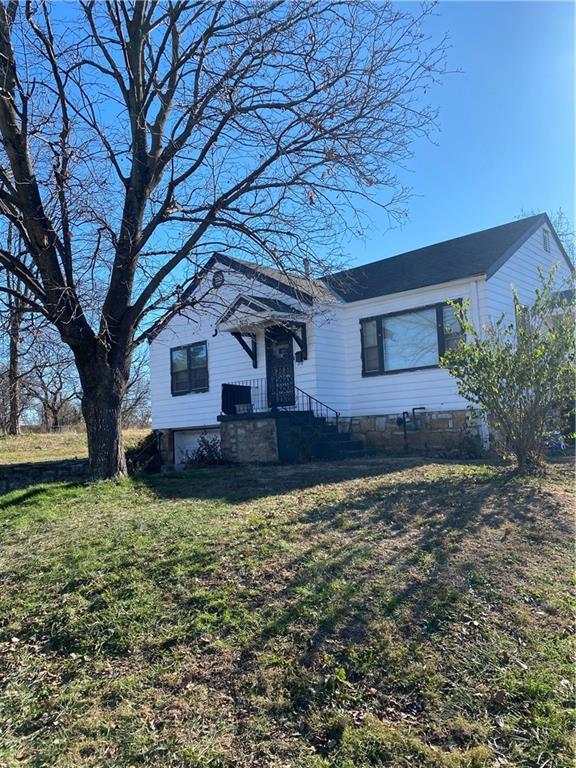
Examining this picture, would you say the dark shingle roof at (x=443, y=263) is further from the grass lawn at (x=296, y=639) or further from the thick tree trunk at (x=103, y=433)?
the grass lawn at (x=296, y=639)

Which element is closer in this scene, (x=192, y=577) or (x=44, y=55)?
(x=192, y=577)

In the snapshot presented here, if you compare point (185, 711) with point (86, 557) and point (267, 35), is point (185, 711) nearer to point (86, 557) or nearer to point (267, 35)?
point (86, 557)

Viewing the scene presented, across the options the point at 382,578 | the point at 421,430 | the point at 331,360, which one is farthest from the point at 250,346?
the point at 382,578

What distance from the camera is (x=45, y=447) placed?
59.9ft

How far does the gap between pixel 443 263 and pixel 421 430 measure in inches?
158

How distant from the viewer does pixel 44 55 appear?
7.72 metres

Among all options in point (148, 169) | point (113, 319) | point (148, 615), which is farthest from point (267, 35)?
point (148, 615)

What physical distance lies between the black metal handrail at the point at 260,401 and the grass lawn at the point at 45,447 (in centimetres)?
419

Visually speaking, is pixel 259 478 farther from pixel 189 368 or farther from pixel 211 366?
pixel 189 368

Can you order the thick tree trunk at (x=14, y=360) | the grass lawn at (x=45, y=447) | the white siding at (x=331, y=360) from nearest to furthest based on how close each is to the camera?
the thick tree trunk at (x=14, y=360), the white siding at (x=331, y=360), the grass lawn at (x=45, y=447)

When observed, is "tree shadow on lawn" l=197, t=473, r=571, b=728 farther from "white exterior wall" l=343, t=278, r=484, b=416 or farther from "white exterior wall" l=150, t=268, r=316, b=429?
"white exterior wall" l=150, t=268, r=316, b=429

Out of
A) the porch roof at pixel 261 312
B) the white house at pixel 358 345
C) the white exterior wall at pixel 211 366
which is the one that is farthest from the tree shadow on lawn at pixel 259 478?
the porch roof at pixel 261 312

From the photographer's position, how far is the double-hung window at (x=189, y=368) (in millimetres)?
16156

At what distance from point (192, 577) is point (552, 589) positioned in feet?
8.62
